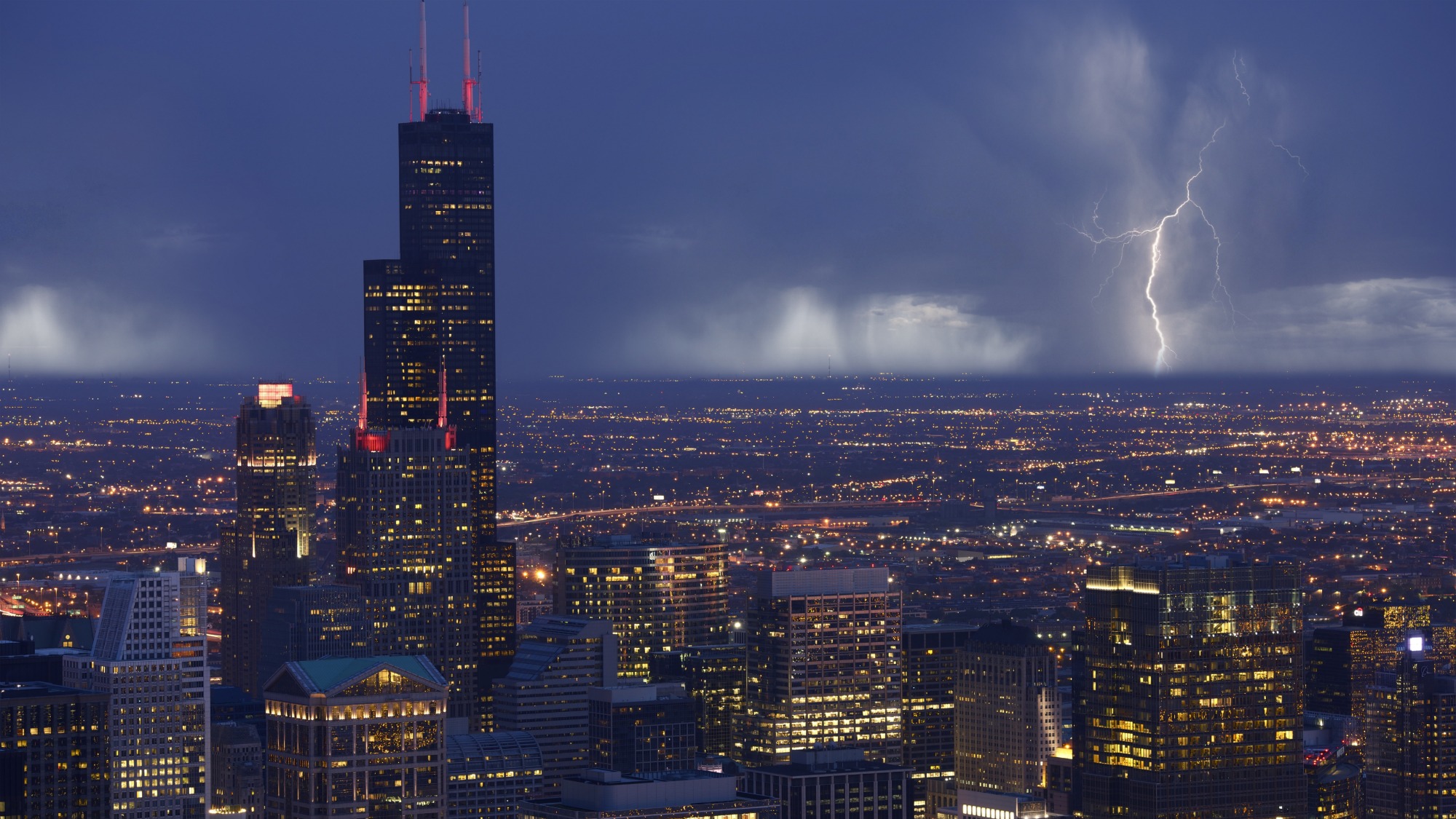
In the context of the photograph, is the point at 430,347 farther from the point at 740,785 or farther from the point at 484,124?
the point at 740,785

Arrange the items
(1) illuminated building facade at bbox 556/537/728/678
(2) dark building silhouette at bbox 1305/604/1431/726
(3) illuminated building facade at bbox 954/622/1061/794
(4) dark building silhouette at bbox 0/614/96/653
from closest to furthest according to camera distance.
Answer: (4) dark building silhouette at bbox 0/614/96/653, (3) illuminated building facade at bbox 954/622/1061/794, (2) dark building silhouette at bbox 1305/604/1431/726, (1) illuminated building facade at bbox 556/537/728/678

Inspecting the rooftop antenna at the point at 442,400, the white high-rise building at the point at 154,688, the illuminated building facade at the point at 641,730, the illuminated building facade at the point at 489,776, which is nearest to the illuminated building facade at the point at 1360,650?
the illuminated building facade at the point at 641,730

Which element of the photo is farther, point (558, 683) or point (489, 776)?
point (558, 683)

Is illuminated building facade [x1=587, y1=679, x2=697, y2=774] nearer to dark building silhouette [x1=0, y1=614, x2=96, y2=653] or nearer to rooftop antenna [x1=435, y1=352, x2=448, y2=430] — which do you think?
dark building silhouette [x1=0, y1=614, x2=96, y2=653]

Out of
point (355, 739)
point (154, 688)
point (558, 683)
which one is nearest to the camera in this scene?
point (355, 739)

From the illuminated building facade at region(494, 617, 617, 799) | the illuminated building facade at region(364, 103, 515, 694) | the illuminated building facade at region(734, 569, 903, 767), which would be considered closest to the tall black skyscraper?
the illuminated building facade at region(364, 103, 515, 694)

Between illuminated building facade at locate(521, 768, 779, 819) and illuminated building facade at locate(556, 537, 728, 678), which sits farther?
illuminated building facade at locate(556, 537, 728, 678)

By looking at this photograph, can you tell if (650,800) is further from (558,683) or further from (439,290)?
(439,290)

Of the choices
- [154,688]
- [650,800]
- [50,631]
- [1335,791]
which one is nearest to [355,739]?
[650,800]
